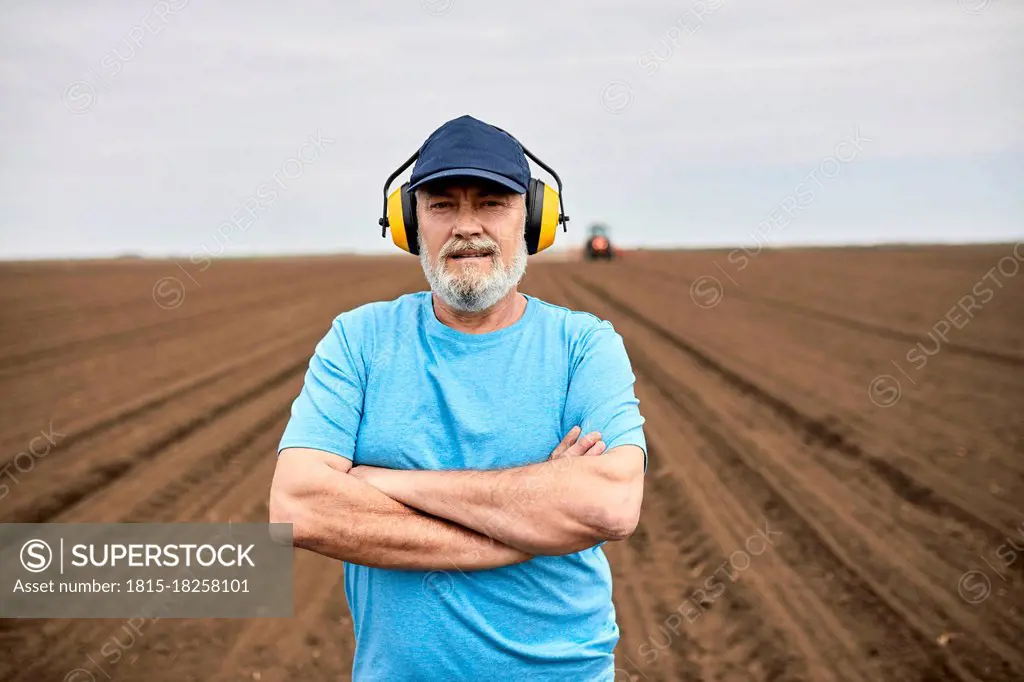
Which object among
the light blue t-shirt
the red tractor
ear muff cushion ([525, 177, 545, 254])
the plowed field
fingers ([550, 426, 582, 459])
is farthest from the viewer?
the red tractor

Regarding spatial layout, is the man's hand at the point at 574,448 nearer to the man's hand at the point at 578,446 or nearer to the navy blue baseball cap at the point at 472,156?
the man's hand at the point at 578,446

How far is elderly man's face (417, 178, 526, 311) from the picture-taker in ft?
7.11

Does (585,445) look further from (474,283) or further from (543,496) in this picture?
(474,283)

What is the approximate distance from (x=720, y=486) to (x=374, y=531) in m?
5.70

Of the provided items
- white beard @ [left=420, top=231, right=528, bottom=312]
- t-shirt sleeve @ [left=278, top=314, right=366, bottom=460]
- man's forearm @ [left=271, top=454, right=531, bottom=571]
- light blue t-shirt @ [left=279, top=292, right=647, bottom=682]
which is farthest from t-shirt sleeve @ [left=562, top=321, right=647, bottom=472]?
t-shirt sleeve @ [left=278, top=314, right=366, bottom=460]

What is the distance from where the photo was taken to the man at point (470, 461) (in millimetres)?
2055

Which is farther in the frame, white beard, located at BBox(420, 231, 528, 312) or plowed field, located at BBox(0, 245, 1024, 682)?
plowed field, located at BBox(0, 245, 1024, 682)

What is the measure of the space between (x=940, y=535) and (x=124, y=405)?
8340mm

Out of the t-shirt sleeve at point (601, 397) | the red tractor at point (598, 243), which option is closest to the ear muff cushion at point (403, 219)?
the t-shirt sleeve at point (601, 397)

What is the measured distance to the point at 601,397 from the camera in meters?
2.19

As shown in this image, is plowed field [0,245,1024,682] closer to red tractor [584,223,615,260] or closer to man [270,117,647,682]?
man [270,117,647,682]

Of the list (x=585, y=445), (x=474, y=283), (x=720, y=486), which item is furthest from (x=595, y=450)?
(x=720, y=486)

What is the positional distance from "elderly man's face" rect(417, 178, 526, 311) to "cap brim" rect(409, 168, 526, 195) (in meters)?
0.03

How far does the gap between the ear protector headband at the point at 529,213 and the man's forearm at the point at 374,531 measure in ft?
2.30
